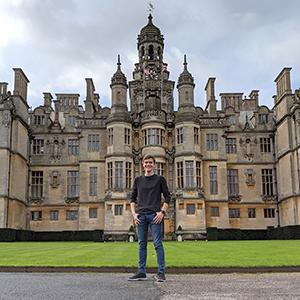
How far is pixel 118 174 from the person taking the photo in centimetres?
4600

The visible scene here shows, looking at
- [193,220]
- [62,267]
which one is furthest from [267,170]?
[62,267]

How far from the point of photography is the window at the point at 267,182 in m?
49.3

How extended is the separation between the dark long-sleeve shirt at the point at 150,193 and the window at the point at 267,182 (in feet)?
136

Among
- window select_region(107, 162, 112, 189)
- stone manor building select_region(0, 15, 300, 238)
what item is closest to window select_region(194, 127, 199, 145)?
stone manor building select_region(0, 15, 300, 238)

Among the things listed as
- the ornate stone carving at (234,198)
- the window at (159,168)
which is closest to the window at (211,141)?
the window at (159,168)

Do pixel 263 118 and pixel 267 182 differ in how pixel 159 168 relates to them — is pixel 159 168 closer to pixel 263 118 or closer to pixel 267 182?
pixel 267 182

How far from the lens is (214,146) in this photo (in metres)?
48.1

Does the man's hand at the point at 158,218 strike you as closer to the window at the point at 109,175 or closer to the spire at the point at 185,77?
the window at the point at 109,175

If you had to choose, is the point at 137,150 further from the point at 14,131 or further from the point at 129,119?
the point at 14,131

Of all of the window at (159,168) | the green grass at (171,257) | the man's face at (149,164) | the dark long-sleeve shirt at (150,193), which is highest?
the window at (159,168)

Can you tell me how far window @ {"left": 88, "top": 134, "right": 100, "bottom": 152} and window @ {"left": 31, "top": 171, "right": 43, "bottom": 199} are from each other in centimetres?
588

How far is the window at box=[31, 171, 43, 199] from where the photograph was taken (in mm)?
49250

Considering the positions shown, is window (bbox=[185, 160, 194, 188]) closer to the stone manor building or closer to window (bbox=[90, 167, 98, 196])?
Result: the stone manor building

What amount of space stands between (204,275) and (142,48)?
48.1 metres
